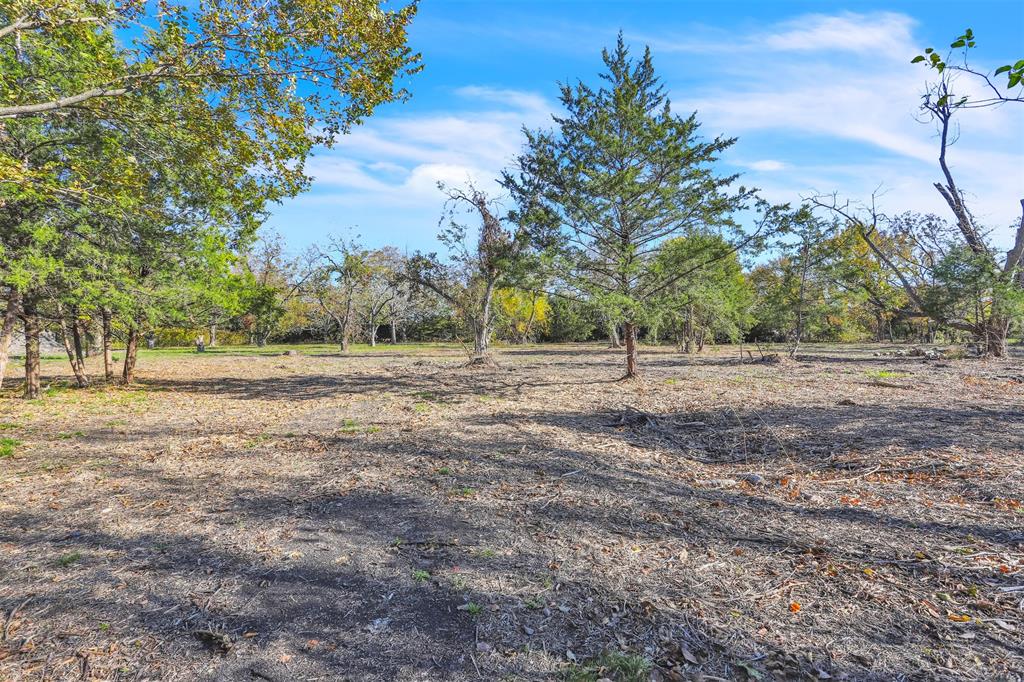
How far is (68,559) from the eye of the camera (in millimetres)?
3643

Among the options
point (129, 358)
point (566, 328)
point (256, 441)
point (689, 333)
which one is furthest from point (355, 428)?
point (566, 328)

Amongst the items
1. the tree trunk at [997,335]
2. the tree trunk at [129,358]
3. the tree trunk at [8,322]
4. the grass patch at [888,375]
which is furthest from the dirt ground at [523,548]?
the tree trunk at [997,335]

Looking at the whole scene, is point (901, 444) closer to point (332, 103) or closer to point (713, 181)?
point (713, 181)

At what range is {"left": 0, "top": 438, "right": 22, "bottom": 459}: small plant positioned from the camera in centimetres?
660

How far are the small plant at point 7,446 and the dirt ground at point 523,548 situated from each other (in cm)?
7

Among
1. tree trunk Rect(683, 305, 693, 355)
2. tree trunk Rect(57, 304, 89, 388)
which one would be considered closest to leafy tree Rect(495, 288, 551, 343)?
tree trunk Rect(683, 305, 693, 355)

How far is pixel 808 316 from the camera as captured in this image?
19484 millimetres

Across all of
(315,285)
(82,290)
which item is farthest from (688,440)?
(315,285)

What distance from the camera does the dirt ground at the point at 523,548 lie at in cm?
263

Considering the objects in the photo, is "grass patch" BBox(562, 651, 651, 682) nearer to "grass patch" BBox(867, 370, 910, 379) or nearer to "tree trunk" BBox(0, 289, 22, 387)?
"tree trunk" BBox(0, 289, 22, 387)

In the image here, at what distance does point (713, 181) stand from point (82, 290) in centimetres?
1354

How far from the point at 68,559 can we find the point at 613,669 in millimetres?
4048

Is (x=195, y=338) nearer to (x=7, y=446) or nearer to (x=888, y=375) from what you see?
(x=7, y=446)

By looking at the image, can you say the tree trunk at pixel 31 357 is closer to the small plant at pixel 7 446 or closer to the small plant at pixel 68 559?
the small plant at pixel 7 446
